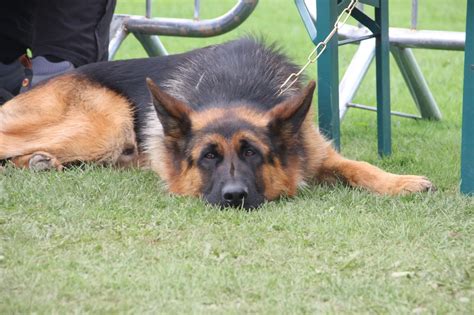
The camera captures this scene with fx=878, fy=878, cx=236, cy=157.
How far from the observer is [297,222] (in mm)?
4418

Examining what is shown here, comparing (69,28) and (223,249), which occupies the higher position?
(69,28)

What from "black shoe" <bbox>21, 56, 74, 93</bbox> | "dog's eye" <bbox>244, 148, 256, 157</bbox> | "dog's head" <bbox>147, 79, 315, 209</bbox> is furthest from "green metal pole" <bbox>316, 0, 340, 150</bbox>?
"black shoe" <bbox>21, 56, 74, 93</bbox>

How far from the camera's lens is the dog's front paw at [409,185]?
16.4 ft

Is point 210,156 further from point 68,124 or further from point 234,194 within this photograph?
point 68,124

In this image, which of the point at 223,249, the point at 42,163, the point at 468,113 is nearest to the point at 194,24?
the point at 42,163

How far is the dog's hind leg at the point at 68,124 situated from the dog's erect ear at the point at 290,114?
1.32 m

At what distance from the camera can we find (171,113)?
503cm

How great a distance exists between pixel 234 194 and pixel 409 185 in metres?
1.07

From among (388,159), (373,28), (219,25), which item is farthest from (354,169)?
(219,25)

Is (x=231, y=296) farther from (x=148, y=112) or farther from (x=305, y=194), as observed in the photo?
(x=148, y=112)

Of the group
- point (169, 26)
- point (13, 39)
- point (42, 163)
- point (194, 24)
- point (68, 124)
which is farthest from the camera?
point (169, 26)

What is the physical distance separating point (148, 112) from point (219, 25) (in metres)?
1.56

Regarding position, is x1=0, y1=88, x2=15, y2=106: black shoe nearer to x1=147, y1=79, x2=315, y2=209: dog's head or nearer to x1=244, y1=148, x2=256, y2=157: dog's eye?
x1=147, y1=79, x2=315, y2=209: dog's head

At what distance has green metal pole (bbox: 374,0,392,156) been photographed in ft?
20.4
